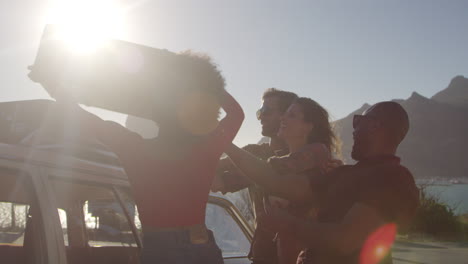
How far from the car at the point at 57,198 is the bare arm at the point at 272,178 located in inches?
27.8

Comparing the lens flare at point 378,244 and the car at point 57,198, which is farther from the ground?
the car at point 57,198

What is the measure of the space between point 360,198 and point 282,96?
1.65 meters

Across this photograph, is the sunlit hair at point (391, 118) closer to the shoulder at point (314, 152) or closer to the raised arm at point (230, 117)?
the shoulder at point (314, 152)

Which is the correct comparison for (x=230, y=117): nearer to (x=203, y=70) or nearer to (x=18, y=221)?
(x=203, y=70)

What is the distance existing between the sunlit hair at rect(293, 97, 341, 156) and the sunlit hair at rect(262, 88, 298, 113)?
37 centimetres

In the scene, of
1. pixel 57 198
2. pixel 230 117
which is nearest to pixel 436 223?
pixel 230 117

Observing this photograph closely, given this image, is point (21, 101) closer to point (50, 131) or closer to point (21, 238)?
point (50, 131)

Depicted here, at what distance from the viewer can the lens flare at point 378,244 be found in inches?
75.8

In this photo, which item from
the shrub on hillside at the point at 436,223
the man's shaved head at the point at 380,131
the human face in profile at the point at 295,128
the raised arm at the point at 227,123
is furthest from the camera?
the shrub on hillside at the point at 436,223

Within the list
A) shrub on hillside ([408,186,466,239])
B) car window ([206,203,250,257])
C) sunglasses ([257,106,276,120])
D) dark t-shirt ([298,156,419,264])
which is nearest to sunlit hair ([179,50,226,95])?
dark t-shirt ([298,156,419,264])

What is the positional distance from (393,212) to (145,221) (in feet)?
3.43

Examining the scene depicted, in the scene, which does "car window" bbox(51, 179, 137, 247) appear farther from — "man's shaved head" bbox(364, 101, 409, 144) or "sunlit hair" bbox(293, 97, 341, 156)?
"man's shaved head" bbox(364, 101, 409, 144)

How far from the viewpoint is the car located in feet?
6.25

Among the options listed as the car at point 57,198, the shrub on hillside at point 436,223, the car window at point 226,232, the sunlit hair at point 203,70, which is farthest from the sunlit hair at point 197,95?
the shrub on hillside at point 436,223
